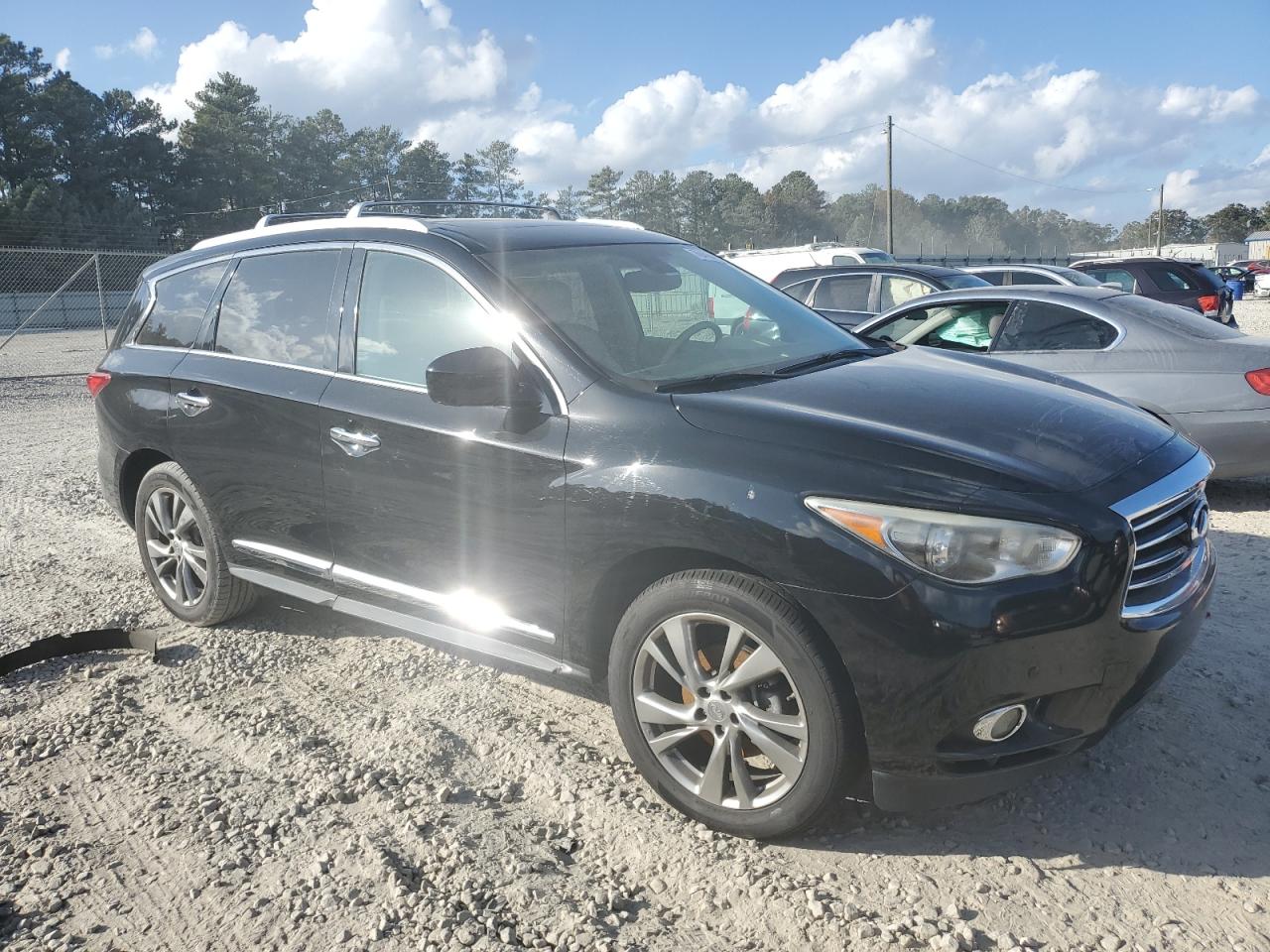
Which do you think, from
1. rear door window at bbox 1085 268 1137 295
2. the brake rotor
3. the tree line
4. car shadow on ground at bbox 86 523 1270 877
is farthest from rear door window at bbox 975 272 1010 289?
the tree line

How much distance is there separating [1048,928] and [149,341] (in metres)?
4.64

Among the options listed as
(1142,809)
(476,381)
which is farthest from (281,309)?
(1142,809)

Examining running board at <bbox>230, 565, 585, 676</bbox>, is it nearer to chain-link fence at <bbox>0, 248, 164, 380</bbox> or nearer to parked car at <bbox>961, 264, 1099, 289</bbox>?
parked car at <bbox>961, 264, 1099, 289</bbox>

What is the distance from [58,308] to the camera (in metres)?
37.7

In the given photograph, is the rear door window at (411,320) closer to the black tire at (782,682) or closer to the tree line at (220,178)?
the black tire at (782,682)

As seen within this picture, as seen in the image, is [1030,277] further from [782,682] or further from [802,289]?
[782,682]

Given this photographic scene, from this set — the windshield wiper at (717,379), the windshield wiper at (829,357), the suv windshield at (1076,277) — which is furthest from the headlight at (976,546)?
the suv windshield at (1076,277)

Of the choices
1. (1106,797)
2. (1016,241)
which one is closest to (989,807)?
(1106,797)

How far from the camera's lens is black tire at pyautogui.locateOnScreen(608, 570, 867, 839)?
2662mm

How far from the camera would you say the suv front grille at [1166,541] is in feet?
8.88

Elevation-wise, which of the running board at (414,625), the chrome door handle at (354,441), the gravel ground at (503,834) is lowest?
the gravel ground at (503,834)

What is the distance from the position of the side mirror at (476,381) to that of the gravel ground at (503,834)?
1239mm

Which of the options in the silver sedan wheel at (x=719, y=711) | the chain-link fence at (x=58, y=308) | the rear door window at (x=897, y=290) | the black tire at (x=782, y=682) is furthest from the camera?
the chain-link fence at (x=58, y=308)

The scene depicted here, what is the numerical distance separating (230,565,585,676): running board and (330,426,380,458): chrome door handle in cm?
62
